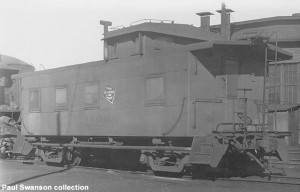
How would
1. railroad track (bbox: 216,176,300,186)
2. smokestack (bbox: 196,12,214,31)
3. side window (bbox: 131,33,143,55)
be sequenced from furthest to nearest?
smokestack (bbox: 196,12,214,31)
side window (bbox: 131,33,143,55)
railroad track (bbox: 216,176,300,186)

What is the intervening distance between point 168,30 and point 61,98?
4.71 m

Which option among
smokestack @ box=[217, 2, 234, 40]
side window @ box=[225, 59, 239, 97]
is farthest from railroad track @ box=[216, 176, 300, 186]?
smokestack @ box=[217, 2, 234, 40]

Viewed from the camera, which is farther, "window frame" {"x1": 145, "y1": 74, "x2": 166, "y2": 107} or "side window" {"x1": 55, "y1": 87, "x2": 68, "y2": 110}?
"side window" {"x1": 55, "y1": 87, "x2": 68, "y2": 110}

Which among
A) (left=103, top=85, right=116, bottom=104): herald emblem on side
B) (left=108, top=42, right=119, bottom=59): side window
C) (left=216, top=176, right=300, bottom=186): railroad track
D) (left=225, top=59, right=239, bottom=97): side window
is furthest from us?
(left=108, top=42, right=119, bottom=59): side window

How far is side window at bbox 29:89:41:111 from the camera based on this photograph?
Answer: 16156mm

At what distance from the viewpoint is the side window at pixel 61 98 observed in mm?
15039

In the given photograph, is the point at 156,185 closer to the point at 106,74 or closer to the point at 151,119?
the point at 151,119

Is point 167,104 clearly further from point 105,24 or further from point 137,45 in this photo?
point 105,24

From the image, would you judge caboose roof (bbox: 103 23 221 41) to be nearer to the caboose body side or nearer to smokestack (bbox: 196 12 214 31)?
the caboose body side

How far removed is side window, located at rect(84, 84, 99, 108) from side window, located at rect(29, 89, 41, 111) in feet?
9.24

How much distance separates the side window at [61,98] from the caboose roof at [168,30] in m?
2.62

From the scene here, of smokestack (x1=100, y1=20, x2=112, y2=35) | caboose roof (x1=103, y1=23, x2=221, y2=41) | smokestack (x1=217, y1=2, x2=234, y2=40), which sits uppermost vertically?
smokestack (x1=217, y1=2, x2=234, y2=40)

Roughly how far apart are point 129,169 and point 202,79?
4.68m

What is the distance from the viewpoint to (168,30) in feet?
43.4
